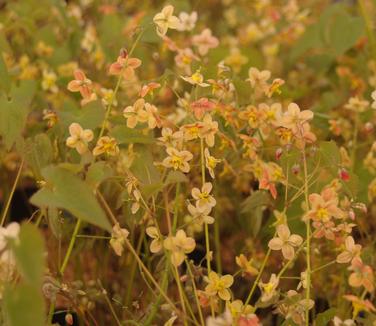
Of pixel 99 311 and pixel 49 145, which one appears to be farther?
pixel 99 311

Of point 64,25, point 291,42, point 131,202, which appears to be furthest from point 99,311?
point 291,42

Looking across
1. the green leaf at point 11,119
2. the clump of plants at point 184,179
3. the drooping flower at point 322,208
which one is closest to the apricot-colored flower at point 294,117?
the clump of plants at point 184,179

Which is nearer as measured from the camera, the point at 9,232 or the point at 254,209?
the point at 9,232

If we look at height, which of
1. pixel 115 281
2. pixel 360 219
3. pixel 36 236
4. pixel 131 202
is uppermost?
pixel 36 236

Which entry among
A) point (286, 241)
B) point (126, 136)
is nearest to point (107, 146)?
point (126, 136)

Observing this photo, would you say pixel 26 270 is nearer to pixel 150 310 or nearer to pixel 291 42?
pixel 150 310

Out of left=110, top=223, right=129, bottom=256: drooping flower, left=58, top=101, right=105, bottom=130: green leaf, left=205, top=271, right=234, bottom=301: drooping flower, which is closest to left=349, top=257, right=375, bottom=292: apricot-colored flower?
left=205, top=271, right=234, bottom=301: drooping flower

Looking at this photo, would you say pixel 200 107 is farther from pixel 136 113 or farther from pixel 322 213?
pixel 322 213

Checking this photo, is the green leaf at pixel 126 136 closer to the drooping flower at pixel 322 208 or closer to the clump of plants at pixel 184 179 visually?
the clump of plants at pixel 184 179
